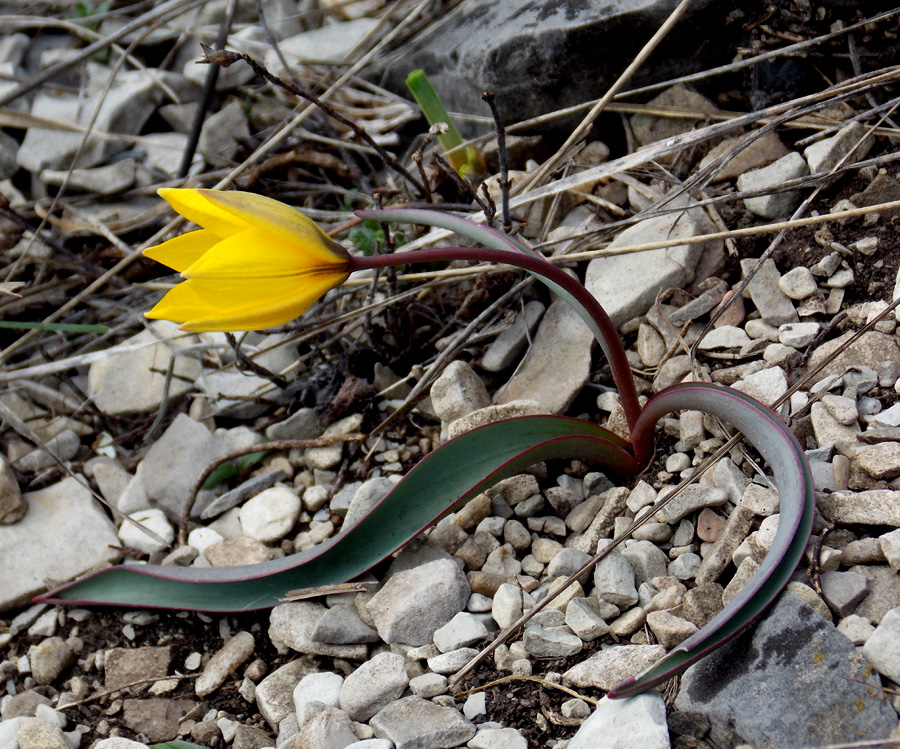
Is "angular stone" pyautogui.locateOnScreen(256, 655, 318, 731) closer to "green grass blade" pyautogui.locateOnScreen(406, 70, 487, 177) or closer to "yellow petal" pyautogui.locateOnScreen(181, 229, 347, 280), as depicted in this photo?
"yellow petal" pyautogui.locateOnScreen(181, 229, 347, 280)

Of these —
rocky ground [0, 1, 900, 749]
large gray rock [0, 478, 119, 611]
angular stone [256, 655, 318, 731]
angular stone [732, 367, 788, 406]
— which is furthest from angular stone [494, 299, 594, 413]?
large gray rock [0, 478, 119, 611]

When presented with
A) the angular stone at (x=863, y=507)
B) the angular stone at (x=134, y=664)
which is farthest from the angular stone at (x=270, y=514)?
the angular stone at (x=863, y=507)

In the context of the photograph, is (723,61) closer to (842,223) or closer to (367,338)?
(842,223)

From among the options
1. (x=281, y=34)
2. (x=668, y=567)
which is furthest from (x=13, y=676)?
(x=281, y=34)

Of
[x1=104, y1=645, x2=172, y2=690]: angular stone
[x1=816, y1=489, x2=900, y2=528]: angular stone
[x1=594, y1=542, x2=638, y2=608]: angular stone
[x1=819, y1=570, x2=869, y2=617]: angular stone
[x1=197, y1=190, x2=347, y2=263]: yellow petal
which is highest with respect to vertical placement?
[x1=197, y1=190, x2=347, y2=263]: yellow petal

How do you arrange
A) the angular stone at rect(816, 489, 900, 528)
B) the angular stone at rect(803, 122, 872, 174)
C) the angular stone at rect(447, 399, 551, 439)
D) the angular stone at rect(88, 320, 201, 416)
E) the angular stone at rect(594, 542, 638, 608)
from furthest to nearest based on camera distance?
1. the angular stone at rect(88, 320, 201, 416)
2. the angular stone at rect(803, 122, 872, 174)
3. the angular stone at rect(447, 399, 551, 439)
4. the angular stone at rect(594, 542, 638, 608)
5. the angular stone at rect(816, 489, 900, 528)
